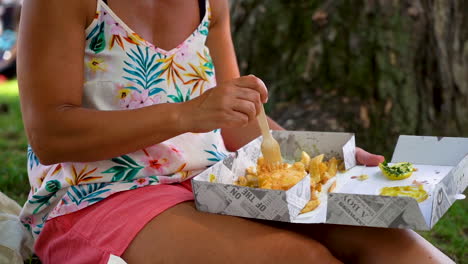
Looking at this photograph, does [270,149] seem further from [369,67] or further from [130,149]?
[369,67]

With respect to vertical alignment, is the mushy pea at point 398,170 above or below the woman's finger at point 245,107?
below

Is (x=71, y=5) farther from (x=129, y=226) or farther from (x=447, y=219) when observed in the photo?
(x=447, y=219)

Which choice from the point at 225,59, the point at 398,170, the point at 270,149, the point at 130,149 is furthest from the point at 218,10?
the point at 398,170

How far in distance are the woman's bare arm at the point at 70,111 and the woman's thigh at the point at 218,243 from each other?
0.19 m

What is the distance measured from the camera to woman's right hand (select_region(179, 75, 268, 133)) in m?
1.36

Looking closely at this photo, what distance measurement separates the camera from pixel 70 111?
4.58 ft

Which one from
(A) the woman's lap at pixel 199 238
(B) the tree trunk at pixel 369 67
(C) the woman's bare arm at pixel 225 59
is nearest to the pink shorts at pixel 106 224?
(A) the woman's lap at pixel 199 238

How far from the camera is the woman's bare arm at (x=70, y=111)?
1.39 metres

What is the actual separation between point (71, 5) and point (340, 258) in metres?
0.81

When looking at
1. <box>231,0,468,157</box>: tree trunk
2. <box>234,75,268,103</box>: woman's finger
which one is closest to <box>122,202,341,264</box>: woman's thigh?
<box>234,75,268,103</box>: woman's finger

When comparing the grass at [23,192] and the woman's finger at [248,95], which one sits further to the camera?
the grass at [23,192]

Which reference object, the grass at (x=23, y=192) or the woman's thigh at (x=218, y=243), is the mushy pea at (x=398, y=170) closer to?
the woman's thigh at (x=218, y=243)

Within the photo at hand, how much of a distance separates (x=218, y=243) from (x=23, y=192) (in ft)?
5.07

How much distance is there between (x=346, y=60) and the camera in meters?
2.89
